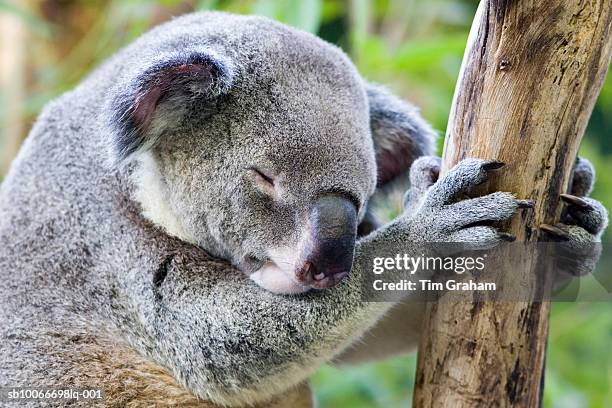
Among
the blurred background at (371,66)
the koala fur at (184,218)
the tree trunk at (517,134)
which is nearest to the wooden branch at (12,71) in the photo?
the blurred background at (371,66)

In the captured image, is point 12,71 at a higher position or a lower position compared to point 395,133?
higher

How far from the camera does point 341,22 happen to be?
240 inches

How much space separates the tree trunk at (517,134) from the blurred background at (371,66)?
1168 mm

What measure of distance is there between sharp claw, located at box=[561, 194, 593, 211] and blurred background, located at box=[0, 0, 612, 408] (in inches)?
54.8

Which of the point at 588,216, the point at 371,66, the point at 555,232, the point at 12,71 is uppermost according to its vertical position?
the point at 12,71

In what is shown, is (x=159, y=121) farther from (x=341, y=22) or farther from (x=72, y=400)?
(x=341, y=22)

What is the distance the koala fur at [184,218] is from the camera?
226 centimetres

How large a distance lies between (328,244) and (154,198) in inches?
31.1

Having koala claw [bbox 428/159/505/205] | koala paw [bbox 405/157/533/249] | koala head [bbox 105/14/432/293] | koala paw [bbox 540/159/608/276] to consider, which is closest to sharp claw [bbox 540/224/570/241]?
koala paw [bbox 540/159/608/276]

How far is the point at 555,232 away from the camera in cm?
204

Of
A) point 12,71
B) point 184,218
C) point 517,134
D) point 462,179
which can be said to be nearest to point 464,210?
point 462,179

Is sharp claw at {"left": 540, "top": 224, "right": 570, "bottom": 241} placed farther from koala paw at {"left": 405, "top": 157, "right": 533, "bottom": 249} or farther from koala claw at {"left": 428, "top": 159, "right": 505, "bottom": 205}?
koala claw at {"left": 428, "top": 159, "right": 505, "bottom": 205}

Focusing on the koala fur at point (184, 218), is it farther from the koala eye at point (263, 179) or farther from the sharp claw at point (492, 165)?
the sharp claw at point (492, 165)

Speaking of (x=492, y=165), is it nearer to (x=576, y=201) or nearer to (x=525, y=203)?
(x=525, y=203)
